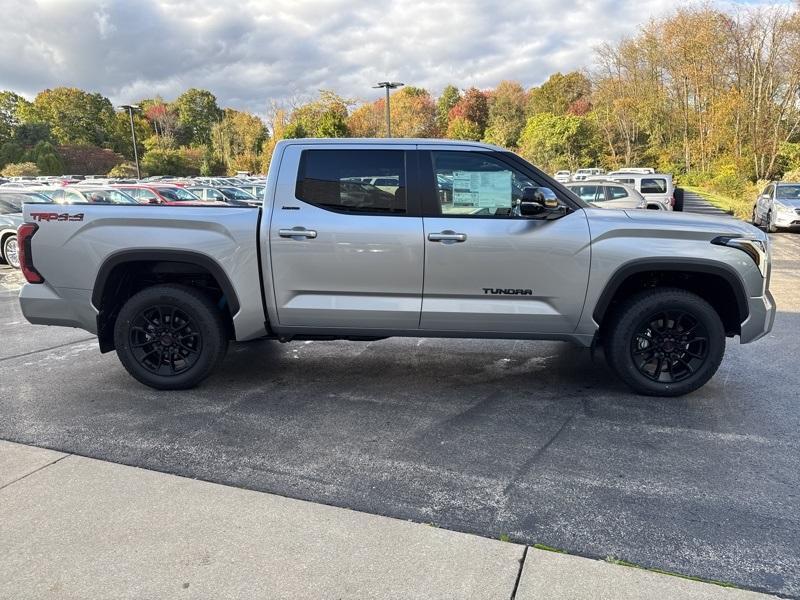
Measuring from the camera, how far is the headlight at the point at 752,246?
4211 mm

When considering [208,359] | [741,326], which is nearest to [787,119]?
[741,326]

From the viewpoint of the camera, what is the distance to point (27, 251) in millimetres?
4578

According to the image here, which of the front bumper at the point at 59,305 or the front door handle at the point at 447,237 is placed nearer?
the front door handle at the point at 447,237

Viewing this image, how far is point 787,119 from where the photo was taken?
109 feet

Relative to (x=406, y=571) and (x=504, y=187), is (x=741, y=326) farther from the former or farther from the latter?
(x=406, y=571)

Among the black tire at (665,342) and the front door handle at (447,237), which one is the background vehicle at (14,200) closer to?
the front door handle at (447,237)

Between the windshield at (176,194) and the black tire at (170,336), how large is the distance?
Answer: 14642mm

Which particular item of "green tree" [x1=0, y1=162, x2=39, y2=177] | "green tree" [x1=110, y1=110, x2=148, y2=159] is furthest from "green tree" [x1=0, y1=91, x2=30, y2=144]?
"green tree" [x1=0, y1=162, x2=39, y2=177]

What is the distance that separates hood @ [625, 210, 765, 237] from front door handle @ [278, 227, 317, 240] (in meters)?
2.36

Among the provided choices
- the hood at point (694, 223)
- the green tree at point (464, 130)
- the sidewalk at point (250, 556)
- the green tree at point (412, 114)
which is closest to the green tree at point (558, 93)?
the green tree at point (464, 130)

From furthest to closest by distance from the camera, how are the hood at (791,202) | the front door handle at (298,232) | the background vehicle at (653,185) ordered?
the background vehicle at (653,185)
the hood at (791,202)
the front door handle at (298,232)

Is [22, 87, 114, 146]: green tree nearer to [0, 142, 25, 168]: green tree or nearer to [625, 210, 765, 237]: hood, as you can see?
[0, 142, 25, 168]: green tree

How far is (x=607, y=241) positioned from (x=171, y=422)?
3.37 m

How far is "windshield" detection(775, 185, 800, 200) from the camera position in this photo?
17109mm
